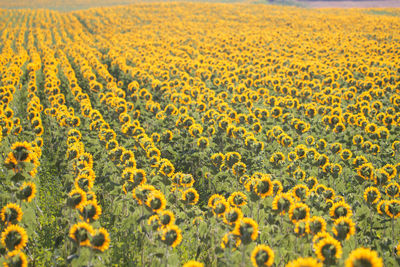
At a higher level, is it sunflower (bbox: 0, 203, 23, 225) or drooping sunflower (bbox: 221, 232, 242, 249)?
sunflower (bbox: 0, 203, 23, 225)

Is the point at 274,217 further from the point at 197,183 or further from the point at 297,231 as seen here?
the point at 197,183

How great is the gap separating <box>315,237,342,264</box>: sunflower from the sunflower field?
17 millimetres

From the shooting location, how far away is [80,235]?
3.46 meters

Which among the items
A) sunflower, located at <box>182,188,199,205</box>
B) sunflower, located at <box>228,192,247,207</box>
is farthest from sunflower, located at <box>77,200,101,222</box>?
sunflower, located at <box>228,192,247,207</box>

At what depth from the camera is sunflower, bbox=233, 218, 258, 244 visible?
357cm

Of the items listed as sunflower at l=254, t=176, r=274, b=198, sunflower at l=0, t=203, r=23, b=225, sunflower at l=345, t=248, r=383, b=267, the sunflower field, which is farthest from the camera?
sunflower at l=254, t=176, r=274, b=198

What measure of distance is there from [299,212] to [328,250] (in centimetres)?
86

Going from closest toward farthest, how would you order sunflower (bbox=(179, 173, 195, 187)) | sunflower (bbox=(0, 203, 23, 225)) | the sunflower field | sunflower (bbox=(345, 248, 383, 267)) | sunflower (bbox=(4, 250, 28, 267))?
sunflower (bbox=(345, 248, 383, 267)) → sunflower (bbox=(4, 250, 28, 267)) → sunflower (bbox=(0, 203, 23, 225)) → the sunflower field → sunflower (bbox=(179, 173, 195, 187))

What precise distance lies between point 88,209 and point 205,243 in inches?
95.0

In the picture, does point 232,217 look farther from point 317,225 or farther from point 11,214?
point 11,214

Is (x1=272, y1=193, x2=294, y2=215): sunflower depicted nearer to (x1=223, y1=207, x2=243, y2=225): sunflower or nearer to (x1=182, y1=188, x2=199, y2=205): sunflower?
(x1=223, y1=207, x2=243, y2=225): sunflower

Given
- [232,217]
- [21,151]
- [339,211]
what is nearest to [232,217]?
[232,217]

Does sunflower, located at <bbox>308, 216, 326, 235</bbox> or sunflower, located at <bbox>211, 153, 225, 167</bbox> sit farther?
sunflower, located at <bbox>211, 153, 225, 167</bbox>

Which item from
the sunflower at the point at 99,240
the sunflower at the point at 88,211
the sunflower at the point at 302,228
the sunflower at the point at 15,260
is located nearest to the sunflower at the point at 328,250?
the sunflower at the point at 302,228
